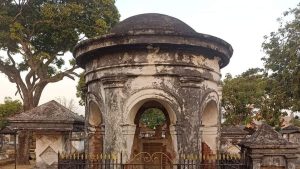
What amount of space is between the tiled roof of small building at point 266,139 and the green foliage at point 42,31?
12.6 meters

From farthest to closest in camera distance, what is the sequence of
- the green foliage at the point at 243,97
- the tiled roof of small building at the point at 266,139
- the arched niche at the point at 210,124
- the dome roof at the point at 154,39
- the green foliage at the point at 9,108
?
the green foliage at the point at 243,97, the green foliage at the point at 9,108, the arched niche at the point at 210,124, the dome roof at the point at 154,39, the tiled roof of small building at the point at 266,139

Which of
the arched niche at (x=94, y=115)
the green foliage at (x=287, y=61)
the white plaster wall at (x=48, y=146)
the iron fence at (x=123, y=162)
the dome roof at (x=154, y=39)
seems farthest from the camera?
the green foliage at (x=287, y=61)

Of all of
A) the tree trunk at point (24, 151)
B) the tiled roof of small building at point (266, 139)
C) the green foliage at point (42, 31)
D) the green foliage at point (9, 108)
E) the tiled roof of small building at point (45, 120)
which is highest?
the green foliage at point (42, 31)

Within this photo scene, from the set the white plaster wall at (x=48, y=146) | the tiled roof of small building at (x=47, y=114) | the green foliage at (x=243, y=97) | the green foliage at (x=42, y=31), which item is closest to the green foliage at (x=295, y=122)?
the green foliage at (x=243, y=97)

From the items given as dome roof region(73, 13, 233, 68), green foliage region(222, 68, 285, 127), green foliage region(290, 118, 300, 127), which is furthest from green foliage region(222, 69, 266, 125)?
dome roof region(73, 13, 233, 68)

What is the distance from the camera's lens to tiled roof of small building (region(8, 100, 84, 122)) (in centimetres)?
768

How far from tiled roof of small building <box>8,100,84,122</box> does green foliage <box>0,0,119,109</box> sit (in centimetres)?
1075

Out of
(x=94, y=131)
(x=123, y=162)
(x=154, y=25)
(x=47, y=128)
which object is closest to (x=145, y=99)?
(x=123, y=162)

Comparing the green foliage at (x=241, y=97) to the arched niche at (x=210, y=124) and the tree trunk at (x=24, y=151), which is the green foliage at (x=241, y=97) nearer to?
the tree trunk at (x=24, y=151)

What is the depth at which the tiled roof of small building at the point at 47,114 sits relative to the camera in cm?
768

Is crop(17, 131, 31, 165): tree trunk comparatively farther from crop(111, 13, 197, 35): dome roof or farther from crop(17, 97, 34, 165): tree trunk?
crop(111, 13, 197, 35): dome roof

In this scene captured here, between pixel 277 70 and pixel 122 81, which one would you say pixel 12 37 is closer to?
pixel 122 81

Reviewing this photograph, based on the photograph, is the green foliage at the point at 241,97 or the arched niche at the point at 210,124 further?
the green foliage at the point at 241,97

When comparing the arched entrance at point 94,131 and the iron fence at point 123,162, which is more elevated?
the arched entrance at point 94,131
